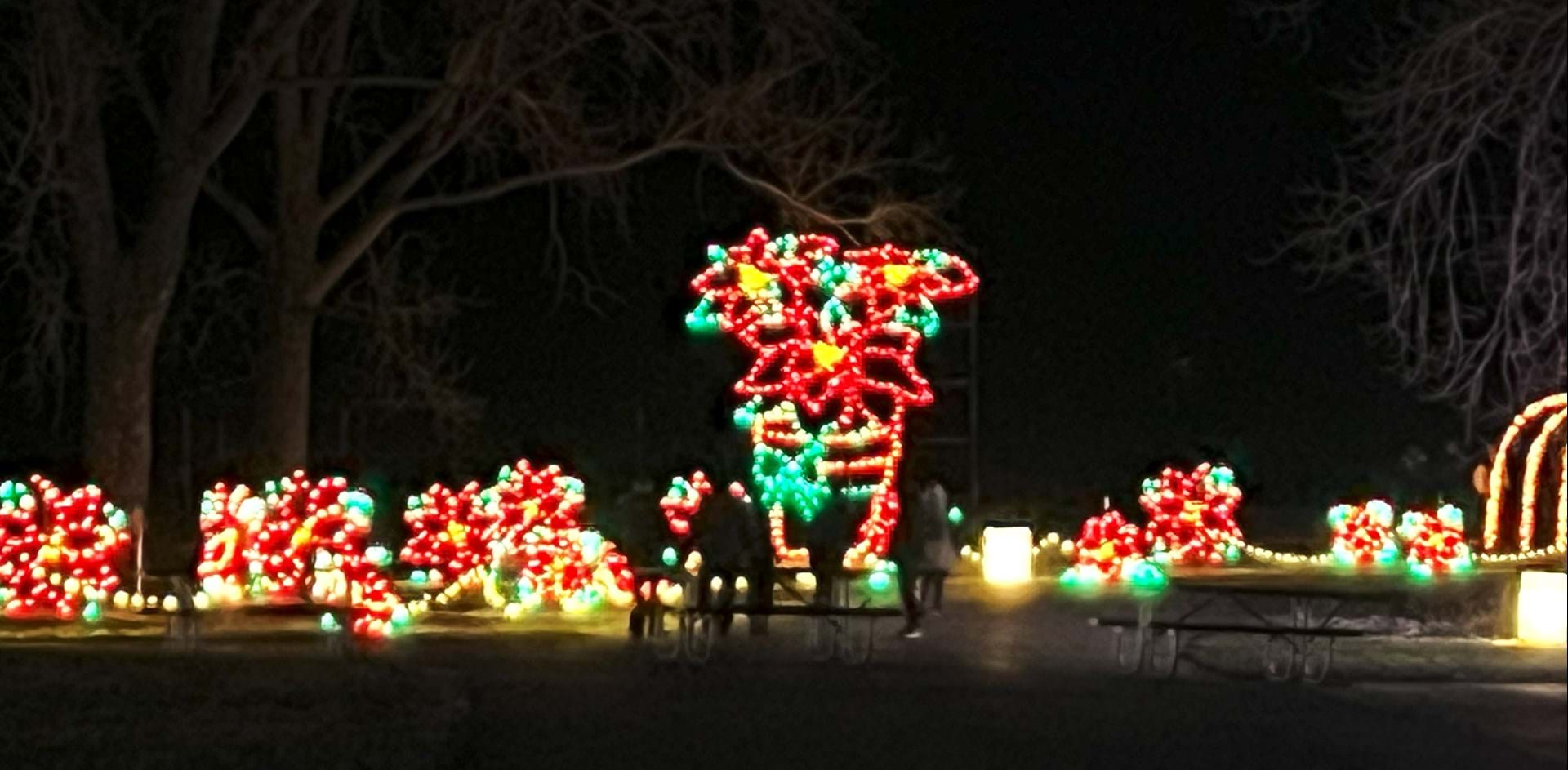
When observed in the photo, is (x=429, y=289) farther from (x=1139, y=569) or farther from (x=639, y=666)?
(x=639, y=666)

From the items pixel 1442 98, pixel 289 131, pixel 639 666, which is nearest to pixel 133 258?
pixel 289 131

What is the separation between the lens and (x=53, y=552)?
2520 centimetres

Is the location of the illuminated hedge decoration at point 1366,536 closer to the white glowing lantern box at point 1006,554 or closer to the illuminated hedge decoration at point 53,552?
the white glowing lantern box at point 1006,554

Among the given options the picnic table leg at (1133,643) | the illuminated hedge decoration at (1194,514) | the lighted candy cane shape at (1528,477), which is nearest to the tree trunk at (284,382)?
the illuminated hedge decoration at (1194,514)

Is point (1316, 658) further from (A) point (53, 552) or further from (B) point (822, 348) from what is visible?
(A) point (53, 552)

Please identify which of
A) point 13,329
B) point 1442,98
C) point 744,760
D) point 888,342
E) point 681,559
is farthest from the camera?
point 13,329

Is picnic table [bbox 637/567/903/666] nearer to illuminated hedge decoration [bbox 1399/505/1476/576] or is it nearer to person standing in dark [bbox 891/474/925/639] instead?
person standing in dark [bbox 891/474/925/639]

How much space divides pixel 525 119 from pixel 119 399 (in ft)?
19.8

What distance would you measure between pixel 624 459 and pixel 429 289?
9.15 metres

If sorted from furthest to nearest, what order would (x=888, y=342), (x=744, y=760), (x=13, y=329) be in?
(x=13, y=329) < (x=888, y=342) < (x=744, y=760)

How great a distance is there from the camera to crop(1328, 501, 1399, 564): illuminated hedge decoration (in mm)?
34000

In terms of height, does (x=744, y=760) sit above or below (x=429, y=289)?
below

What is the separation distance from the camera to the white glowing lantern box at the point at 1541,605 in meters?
17.8

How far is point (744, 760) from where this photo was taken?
524 inches
